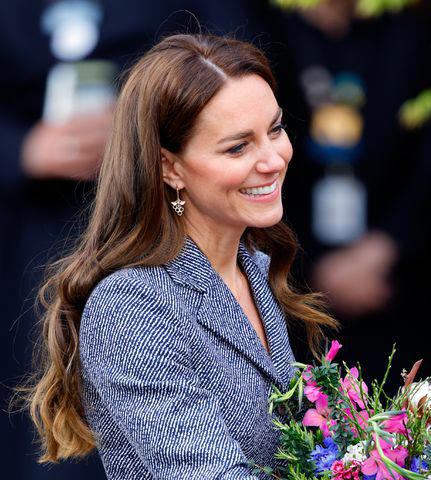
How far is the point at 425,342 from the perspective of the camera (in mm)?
5348

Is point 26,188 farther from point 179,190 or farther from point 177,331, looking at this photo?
point 177,331

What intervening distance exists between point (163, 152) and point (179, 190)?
97 mm

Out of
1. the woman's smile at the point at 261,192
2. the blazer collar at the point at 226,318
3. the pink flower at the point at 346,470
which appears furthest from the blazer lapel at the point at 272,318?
the pink flower at the point at 346,470

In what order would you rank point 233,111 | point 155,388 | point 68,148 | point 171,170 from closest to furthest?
point 155,388 < point 233,111 < point 171,170 < point 68,148

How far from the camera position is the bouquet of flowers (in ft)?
7.64

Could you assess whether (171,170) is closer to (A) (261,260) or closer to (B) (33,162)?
(A) (261,260)

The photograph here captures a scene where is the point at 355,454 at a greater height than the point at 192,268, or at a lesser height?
lesser

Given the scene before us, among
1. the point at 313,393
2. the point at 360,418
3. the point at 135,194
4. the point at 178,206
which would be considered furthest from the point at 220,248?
the point at 360,418

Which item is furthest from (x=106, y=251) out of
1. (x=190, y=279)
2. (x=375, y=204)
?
(x=375, y=204)

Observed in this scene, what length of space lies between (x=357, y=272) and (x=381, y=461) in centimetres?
267

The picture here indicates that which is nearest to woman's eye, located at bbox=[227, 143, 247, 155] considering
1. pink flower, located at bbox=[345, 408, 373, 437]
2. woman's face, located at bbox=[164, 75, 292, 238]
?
A: woman's face, located at bbox=[164, 75, 292, 238]

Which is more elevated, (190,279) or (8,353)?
(190,279)

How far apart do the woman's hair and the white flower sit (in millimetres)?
590

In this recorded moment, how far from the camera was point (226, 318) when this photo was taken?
9.02ft
